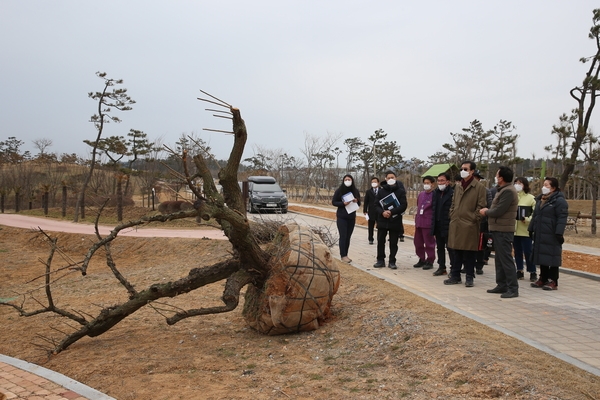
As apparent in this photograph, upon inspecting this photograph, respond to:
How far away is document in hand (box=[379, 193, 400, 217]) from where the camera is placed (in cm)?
806

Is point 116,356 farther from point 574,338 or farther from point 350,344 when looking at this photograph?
point 574,338

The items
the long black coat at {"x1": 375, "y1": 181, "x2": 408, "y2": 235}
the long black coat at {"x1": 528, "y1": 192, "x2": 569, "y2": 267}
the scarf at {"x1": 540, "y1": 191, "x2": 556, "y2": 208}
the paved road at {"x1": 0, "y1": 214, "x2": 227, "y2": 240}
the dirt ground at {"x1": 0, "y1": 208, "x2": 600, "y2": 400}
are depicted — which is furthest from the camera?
the paved road at {"x1": 0, "y1": 214, "x2": 227, "y2": 240}

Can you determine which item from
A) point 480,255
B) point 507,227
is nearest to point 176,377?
point 507,227

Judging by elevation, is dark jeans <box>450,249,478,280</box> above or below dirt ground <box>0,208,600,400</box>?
above

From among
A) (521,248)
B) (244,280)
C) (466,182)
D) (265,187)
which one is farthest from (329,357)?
(265,187)

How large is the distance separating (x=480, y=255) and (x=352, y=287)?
8.88 feet

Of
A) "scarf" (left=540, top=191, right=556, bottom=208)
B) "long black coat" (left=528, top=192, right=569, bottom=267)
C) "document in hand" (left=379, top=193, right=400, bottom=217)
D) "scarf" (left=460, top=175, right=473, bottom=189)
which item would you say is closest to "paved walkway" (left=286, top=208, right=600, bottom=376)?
"long black coat" (left=528, top=192, right=569, bottom=267)

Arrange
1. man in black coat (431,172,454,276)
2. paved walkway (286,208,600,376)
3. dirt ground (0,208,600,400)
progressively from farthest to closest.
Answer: man in black coat (431,172,454,276) < paved walkway (286,208,600,376) < dirt ground (0,208,600,400)

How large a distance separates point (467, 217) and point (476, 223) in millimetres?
145

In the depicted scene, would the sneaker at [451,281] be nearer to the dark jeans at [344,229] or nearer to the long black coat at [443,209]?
the long black coat at [443,209]

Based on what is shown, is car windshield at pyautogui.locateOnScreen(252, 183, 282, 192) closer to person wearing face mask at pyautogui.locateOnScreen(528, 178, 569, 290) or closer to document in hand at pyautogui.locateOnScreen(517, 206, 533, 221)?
document in hand at pyautogui.locateOnScreen(517, 206, 533, 221)

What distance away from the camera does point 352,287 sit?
6664 millimetres

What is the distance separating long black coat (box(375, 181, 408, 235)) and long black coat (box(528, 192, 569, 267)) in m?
1.98

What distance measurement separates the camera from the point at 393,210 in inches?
314
